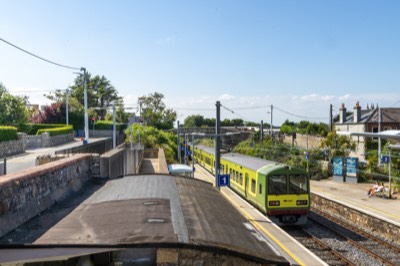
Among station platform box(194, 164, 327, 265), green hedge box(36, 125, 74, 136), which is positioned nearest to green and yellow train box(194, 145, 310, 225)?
station platform box(194, 164, 327, 265)

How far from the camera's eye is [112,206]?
6.48 meters

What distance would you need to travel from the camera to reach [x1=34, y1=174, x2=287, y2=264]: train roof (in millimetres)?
4641

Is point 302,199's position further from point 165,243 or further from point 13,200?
point 165,243

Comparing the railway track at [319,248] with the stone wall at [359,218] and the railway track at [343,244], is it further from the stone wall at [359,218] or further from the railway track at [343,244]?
the stone wall at [359,218]

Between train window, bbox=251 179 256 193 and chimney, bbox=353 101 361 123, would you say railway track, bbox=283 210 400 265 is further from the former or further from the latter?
chimney, bbox=353 101 361 123

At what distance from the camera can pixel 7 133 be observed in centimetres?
3397

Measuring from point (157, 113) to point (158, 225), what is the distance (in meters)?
91.2

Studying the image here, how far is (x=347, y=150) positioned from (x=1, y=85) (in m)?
48.2

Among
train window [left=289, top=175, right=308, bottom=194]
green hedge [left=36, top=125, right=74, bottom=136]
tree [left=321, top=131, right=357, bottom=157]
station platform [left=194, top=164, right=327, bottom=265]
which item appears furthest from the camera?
green hedge [left=36, top=125, right=74, bottom=136]

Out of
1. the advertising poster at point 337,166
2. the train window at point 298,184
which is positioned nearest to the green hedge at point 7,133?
the train window at point 298,184

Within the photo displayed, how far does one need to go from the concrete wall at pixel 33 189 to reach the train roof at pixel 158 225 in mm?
1322

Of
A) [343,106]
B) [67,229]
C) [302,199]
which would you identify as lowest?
[302,199]

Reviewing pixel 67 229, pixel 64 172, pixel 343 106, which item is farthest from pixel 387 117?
pixel 67 229

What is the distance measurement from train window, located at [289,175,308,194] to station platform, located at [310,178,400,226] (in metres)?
4.23
